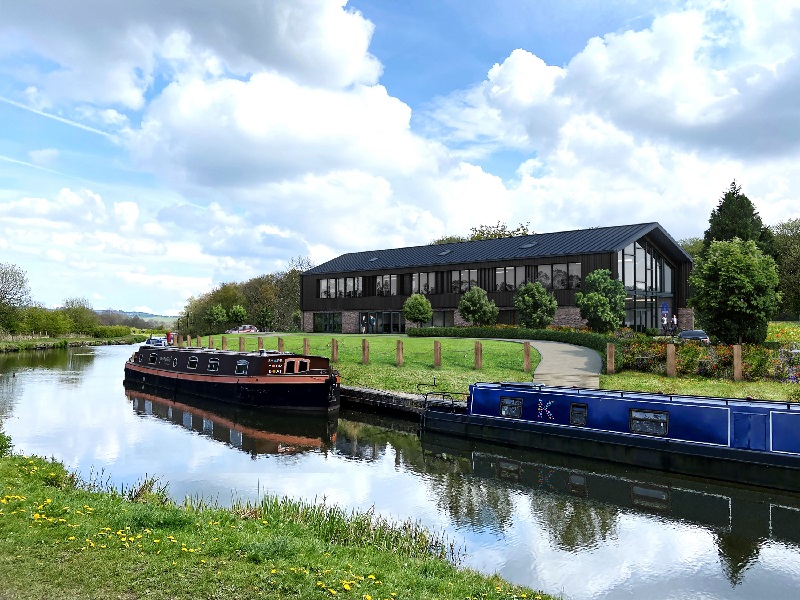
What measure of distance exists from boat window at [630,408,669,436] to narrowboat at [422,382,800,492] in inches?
1.1

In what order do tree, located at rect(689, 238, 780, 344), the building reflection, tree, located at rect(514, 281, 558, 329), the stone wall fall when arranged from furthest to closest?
the stone wall
tree, located at rect(514, 281, 558, 329)
tree, located at rect(689, 238, 780, 344)
the building reflection

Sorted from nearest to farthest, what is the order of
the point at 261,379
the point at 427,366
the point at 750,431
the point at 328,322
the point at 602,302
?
the point at 750,431
the point at 261,379
the point at 427,366
the point at 602,302
the point at 328,322

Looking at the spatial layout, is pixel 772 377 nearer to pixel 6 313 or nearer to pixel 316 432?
pixel 316 432

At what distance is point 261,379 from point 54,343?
203 feet

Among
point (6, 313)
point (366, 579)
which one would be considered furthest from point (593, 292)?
point (6, 313)

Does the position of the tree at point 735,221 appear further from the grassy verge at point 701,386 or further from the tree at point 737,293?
the grassy verge at point 701,386

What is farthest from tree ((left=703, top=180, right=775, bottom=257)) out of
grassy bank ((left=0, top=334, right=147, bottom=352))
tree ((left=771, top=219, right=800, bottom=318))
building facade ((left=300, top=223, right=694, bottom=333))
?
grassy bank ((left=0, top=334, right=147, bottom=352))

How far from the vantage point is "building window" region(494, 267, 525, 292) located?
165ft

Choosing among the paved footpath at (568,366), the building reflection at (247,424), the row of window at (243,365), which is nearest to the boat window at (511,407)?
the paved footpath at (568,366)

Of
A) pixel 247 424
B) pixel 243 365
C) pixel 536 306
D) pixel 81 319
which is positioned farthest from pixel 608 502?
pixel 81 319

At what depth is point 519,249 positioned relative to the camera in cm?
5231

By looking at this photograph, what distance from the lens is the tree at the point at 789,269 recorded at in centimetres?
5894

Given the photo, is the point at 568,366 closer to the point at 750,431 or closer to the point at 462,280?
the point at 750,431

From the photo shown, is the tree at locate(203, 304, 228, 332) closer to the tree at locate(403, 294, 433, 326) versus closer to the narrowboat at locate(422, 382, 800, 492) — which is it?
the tree at locate(403, 294, 433, 326)
